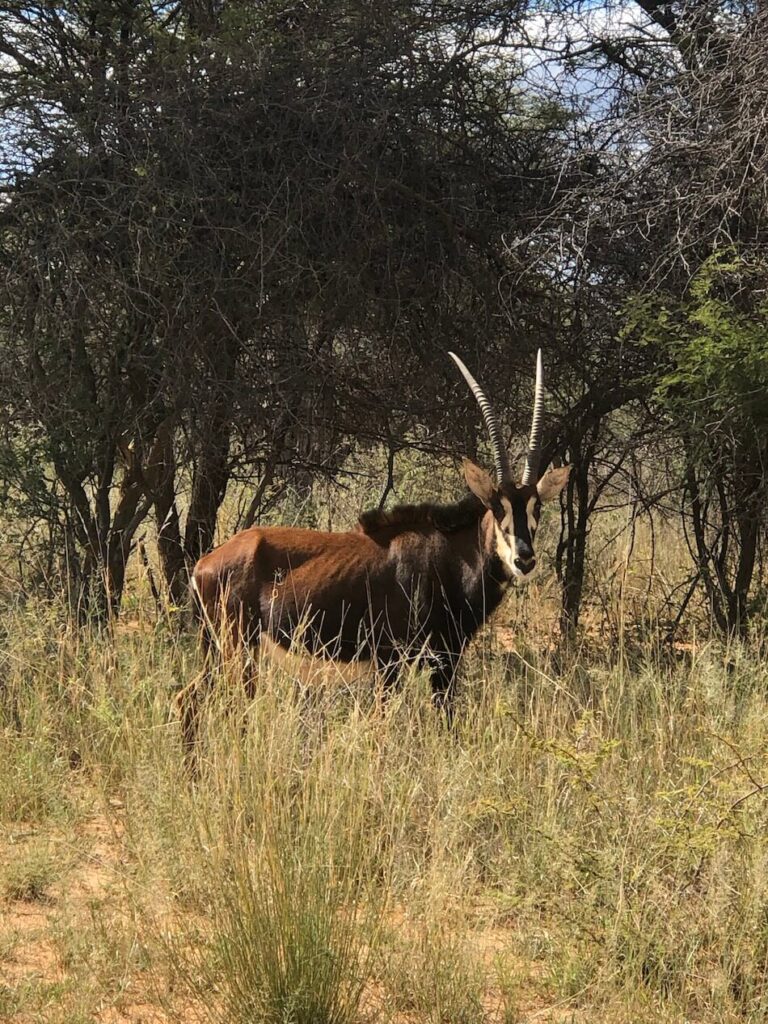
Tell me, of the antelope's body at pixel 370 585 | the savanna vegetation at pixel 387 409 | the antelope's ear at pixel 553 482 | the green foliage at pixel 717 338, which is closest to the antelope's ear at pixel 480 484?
the antelope's body at pixel 370 585

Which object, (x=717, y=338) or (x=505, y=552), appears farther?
(x=717, y=338)

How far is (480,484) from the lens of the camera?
6.30 metres

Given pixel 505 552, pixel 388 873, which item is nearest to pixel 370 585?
pixel 505 552

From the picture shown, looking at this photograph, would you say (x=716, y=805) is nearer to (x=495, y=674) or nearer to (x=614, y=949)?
(x=614, y=949)

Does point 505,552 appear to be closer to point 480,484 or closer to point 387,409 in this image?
point 480,484

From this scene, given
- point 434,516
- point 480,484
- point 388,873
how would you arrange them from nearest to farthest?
point 388,873 < point 480,484 < point 434,516

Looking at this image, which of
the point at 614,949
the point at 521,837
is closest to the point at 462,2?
the point at 521,837

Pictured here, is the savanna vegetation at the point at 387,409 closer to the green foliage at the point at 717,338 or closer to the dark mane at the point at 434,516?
the green foliage at the point at 717,338

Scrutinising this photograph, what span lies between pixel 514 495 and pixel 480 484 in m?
0.20

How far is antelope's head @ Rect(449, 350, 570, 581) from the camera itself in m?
6.10

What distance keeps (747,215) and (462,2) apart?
2558 millimetres

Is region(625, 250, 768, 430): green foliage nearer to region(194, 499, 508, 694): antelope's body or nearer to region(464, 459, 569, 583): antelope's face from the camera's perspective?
region(464, 459, 569, 583): antelope's face

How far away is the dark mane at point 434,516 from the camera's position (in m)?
6.57

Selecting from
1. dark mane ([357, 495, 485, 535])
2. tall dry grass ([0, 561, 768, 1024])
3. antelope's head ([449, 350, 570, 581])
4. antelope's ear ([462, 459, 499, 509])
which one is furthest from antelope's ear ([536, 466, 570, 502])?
tall dry grass ([0, 561, 768, 1024])
